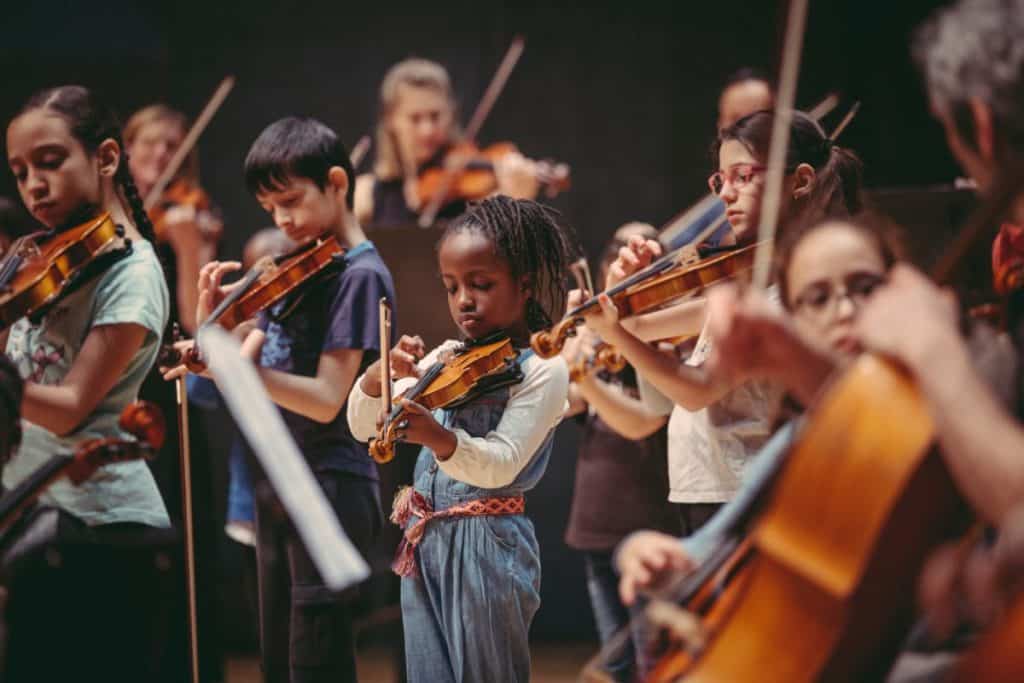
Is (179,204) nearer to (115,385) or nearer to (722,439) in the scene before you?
(115,385)

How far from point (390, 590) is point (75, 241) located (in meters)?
0.95

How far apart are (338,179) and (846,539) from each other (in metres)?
1.42

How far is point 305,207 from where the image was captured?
2281mm

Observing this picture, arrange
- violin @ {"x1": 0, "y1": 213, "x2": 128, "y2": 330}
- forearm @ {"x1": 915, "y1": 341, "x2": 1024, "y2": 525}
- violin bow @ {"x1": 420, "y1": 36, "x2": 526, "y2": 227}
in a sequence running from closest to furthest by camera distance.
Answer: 1. forearm @ {"x1": 915, "y1": 341, "x2": 1024, "y2": 525}
2. violin @ {"x1": 0, "y1": 213, "x2": 128, "y2": 330}
3. violin bow @ {"x1": 420, "y1": 36, "x2": 526, "y2": 227}

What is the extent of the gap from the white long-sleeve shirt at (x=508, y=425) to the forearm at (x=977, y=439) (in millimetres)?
899

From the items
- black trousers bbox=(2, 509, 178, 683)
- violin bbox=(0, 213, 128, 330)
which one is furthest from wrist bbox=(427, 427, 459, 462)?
violin bbox=(0, 213, 128, 330)

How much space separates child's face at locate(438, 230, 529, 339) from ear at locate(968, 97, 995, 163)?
947 millimetres

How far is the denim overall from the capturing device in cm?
193

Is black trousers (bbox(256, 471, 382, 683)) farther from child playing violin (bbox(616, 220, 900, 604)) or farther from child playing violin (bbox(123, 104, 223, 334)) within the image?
child playing violin (bbox(123, 104, 223, 334))

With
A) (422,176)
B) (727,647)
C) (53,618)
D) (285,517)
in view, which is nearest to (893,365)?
(727,647)

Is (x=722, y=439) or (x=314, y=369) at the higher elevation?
(x=314, y=369)

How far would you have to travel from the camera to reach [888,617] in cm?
115

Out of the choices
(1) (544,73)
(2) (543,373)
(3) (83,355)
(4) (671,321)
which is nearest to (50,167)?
(3) (83,355)

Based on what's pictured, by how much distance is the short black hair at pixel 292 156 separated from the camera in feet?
7.46
